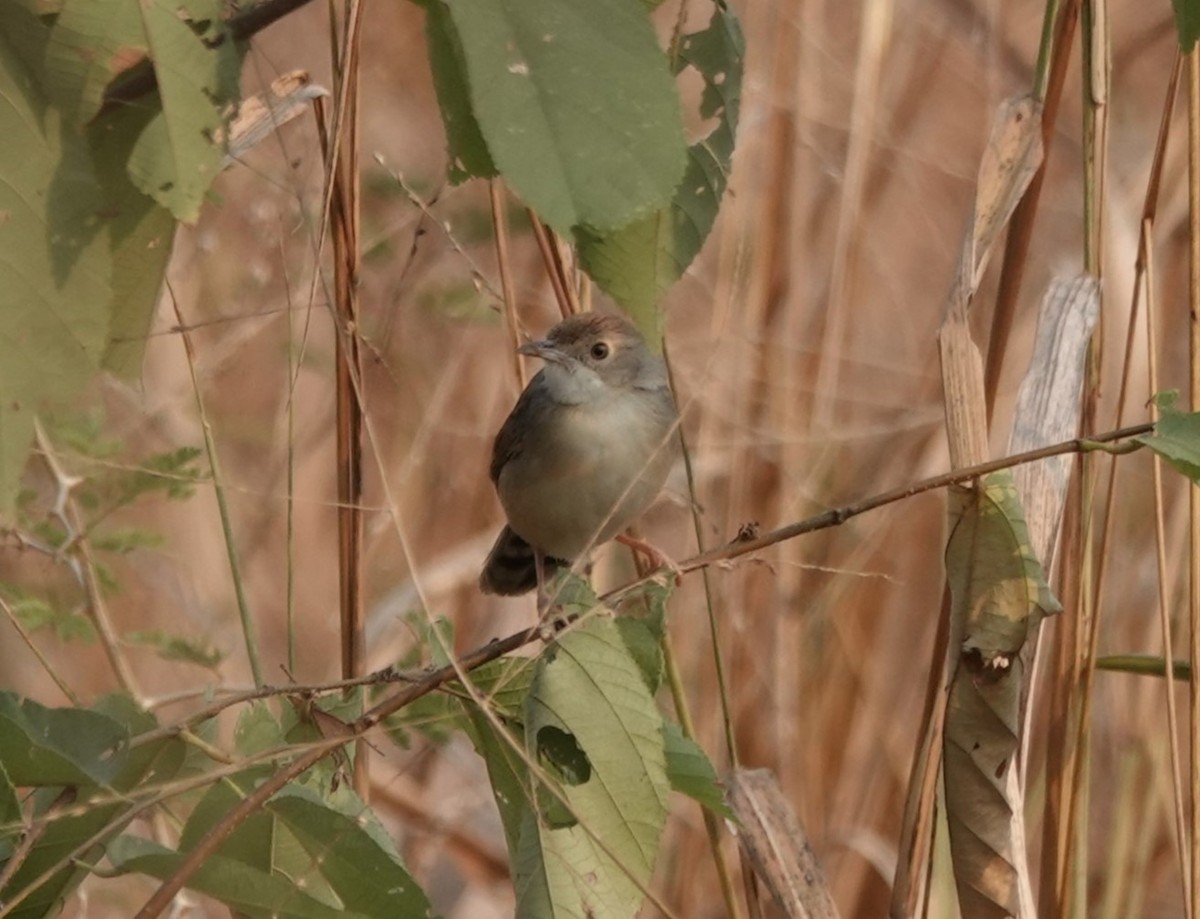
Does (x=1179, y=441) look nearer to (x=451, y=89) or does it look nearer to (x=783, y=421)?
(x=451, y=89)

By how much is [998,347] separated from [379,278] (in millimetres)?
4171

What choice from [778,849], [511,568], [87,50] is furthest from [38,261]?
[511,568]

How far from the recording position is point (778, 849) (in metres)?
2.34

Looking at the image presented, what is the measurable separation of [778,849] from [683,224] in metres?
1.22

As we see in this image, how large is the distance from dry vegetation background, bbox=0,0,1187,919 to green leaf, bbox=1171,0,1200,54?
2.83m

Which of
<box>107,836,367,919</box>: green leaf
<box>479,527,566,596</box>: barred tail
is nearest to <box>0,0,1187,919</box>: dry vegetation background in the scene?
<box>479,527,566,596</box>: barred tail

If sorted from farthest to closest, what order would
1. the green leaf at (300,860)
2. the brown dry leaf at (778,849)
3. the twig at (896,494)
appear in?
the brown dry leaf at (778,849), the twig at (896,494), the green leaf at (300,860)

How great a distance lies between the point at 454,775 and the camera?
5.35 metres

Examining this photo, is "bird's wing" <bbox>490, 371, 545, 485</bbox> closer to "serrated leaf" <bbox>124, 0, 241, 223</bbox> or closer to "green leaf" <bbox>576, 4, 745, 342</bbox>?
"green leaf" <bbox>576, 4, 745, 342</bbox>

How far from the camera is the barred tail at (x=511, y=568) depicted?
13.5 feet

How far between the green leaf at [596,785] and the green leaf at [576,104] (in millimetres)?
496

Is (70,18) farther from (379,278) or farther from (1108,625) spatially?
(379,278)

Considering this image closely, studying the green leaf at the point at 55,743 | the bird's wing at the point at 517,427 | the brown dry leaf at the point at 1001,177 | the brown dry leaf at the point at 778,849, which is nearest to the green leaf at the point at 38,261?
the green leaf at the point at 55,743

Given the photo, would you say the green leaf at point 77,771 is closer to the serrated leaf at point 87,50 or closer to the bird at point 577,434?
the serrated leaf at point 87,50
